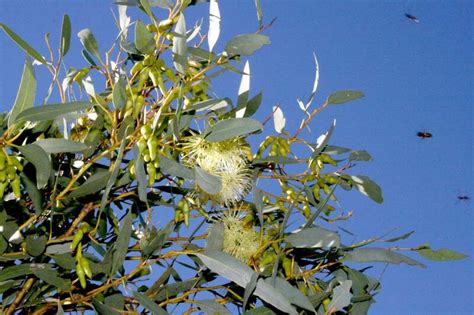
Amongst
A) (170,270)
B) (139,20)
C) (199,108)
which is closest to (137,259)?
(170,270)

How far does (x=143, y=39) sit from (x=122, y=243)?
31 centimetres

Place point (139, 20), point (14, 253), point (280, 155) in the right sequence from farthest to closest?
point (280, 155) < point (14, 253) < point (139, 20)

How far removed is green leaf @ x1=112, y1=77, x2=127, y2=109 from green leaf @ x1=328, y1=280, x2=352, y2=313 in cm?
44

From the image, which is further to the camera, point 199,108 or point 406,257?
point 406,257

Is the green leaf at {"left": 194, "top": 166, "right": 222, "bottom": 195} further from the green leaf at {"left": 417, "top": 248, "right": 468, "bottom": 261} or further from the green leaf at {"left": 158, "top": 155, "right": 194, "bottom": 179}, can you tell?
the green leaf at {"left": 417, "top": 248, "right": 468, "bottom": 261}

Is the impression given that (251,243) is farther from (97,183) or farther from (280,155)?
(97,183)

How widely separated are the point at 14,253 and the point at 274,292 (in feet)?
1.34

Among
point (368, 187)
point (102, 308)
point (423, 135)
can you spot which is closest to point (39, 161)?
point (102, 308)

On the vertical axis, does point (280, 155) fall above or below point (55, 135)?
below

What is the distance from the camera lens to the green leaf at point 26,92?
1108mm

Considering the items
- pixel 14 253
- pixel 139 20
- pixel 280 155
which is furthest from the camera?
pixel 280 155

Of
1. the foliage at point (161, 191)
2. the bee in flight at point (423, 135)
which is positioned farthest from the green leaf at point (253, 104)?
the bee in flight at point (423, 135)

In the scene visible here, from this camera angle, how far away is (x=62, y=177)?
1186mm

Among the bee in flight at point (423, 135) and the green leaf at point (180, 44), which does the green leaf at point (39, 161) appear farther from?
the bee in flight at point (423, 135)
